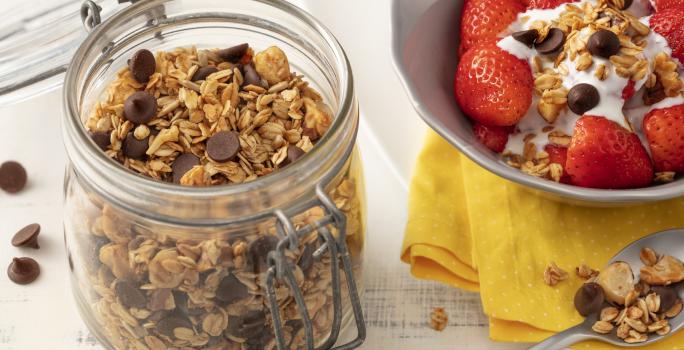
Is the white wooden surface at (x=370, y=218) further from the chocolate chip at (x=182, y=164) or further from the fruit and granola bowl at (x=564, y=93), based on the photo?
the chocolate chip at (x=182, y=164)

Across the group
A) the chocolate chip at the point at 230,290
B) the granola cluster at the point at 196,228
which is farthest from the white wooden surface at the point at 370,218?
the chocolate chip at the point at 230,290

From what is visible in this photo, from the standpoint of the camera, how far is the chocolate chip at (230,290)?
881 millimetres

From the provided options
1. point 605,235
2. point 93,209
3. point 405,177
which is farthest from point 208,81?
point 605,235

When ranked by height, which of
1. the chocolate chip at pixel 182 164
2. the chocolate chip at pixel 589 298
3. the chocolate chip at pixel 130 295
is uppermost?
the chocolate chip at pixel 182 164

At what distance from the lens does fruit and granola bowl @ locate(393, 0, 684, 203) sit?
3.60 ft

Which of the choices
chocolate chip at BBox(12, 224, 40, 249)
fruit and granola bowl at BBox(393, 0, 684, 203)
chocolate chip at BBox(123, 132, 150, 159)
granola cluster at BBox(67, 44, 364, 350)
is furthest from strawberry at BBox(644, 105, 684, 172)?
chocolate chip at BBox(12, 224, 40, 249)

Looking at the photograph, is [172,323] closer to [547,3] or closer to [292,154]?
[292,154]

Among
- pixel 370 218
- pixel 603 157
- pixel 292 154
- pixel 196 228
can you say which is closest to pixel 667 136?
pixel 603 157

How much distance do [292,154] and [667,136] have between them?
0.47 m

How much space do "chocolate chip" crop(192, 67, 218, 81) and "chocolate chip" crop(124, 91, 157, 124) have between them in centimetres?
6

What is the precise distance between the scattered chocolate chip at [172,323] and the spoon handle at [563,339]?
373 millimetres

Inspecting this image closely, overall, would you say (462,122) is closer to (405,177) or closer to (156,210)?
(405,177)

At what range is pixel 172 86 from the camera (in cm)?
98

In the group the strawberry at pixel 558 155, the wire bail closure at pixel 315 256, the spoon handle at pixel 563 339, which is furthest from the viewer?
the strawberry at pixel 558 155
